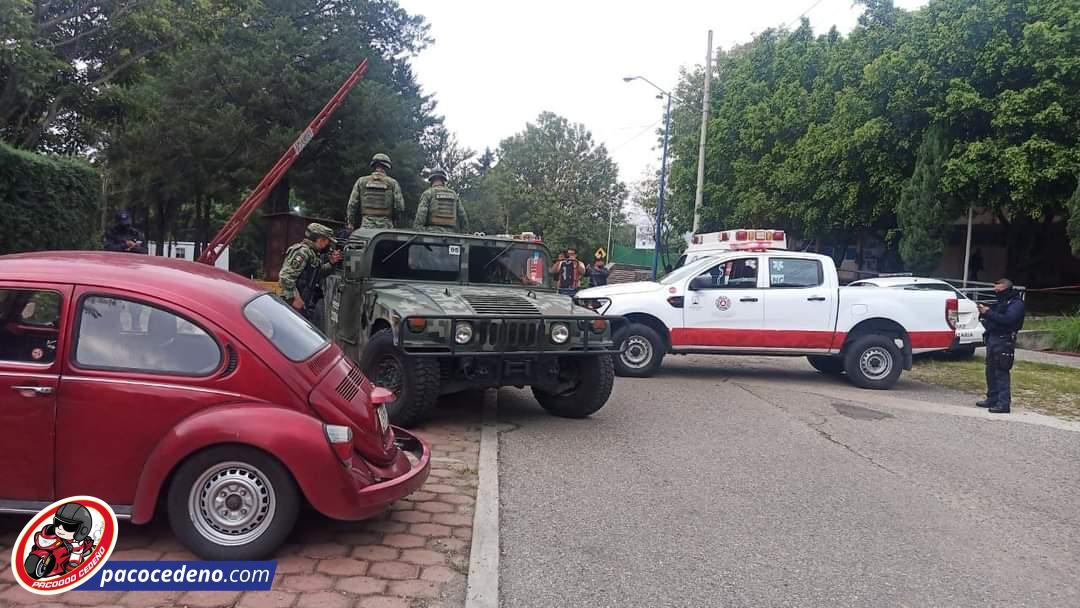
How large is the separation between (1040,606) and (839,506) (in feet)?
4.99

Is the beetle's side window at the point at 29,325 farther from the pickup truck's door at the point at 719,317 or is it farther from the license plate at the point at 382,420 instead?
the pickup truck's door at the point at 719,317

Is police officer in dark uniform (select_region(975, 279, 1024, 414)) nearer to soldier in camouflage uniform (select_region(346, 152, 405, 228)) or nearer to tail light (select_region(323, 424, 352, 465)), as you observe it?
soldier in camouflage uniform (select_region(346, 152, 405, 228))

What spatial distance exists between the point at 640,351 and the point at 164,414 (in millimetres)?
7599

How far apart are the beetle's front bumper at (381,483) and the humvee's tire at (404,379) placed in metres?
1.92

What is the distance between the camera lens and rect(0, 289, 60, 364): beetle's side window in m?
3.75

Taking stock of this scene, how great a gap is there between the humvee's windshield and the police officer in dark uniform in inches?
206

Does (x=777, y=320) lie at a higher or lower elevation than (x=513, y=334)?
higher

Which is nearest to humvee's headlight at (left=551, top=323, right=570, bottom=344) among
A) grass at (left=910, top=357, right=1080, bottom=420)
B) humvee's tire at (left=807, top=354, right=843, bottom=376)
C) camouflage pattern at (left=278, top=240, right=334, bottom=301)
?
camouflage pattern at (left=278, top=240, right=334, bottom=301)

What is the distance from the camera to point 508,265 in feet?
27.0

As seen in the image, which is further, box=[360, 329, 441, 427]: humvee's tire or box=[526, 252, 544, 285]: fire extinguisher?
box=[526, 252, 544, 285]: fire extinguisher

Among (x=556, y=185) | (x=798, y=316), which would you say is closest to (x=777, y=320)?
(x=798, y=316)

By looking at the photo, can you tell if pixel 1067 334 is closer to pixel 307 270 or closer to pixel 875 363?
pixel 875 363

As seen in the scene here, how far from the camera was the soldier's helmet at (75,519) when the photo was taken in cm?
369

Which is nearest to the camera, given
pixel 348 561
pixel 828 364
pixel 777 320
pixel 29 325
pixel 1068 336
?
pixel 29 325
